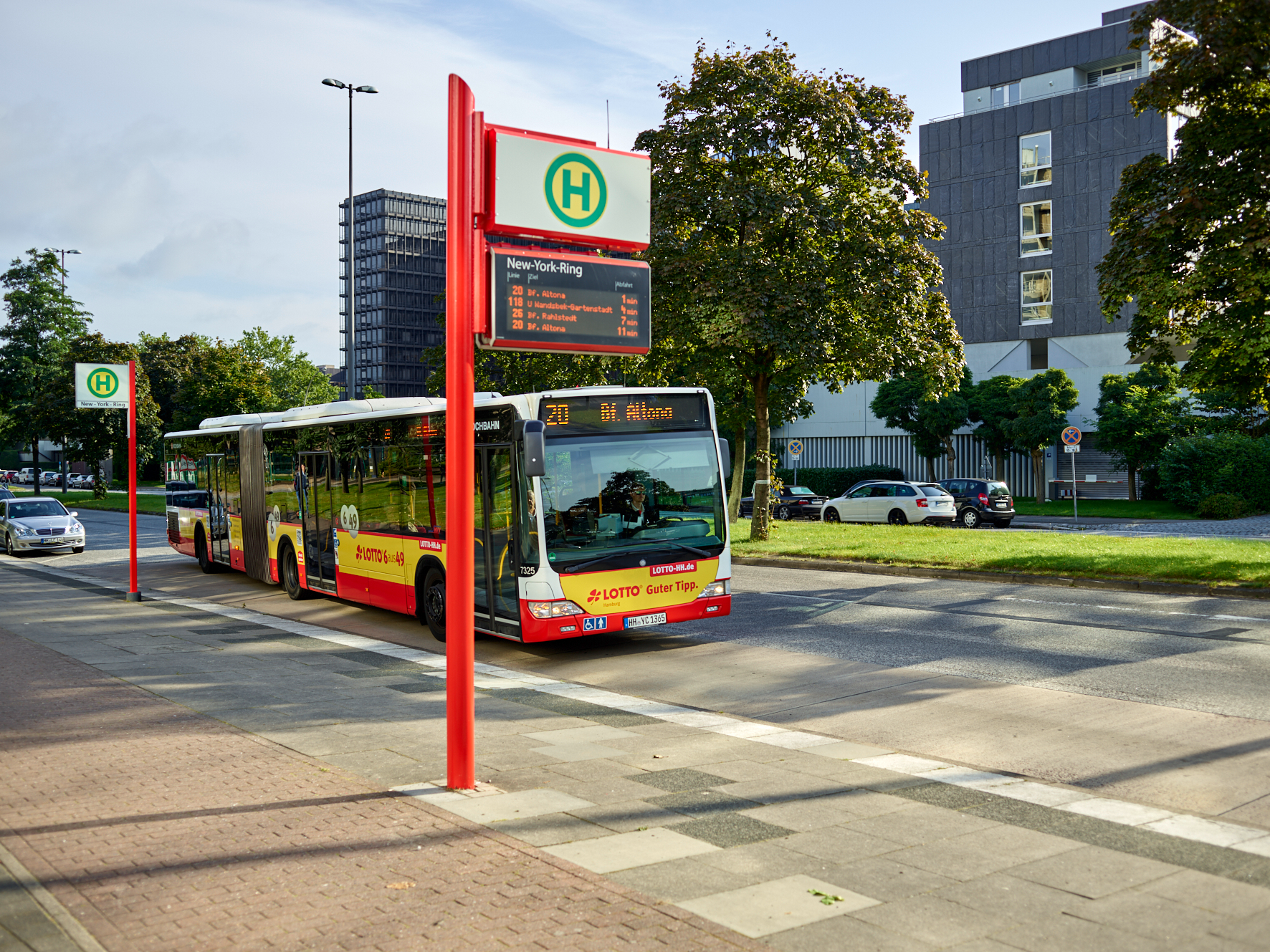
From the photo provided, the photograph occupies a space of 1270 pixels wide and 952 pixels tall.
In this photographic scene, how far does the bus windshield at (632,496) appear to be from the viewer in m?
11.9

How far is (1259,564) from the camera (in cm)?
1769

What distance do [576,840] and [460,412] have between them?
2631 millimetres

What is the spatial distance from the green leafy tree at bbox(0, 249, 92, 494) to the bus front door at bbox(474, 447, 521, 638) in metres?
64.6

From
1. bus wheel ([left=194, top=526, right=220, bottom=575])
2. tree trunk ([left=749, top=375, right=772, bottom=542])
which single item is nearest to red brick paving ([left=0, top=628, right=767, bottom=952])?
bus wheel ([left=194, top=526, right=220, bottom=575])

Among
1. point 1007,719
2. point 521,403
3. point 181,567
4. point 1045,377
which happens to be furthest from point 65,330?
point 1007,719

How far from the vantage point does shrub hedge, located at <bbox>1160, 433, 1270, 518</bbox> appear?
3869 centimetres

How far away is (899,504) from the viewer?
3566 cm

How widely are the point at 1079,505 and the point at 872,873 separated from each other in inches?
1666

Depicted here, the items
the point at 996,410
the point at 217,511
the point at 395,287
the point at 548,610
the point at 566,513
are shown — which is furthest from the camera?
the point at 395,287

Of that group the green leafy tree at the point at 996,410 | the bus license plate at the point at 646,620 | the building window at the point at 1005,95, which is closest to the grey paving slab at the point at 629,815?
the bus license plate at the point at 646,620

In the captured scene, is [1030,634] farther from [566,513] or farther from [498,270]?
[498,270]

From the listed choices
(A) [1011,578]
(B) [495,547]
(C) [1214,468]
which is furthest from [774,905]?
(C) [1214,468]

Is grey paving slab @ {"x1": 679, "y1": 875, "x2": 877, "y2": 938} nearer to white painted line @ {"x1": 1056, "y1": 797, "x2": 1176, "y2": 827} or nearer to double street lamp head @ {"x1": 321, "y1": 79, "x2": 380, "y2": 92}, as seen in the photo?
white painted line @ {"x1": 1056, "y1": 797, "x2": 1176, "y2": 827}

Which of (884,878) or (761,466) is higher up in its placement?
(761,466)
